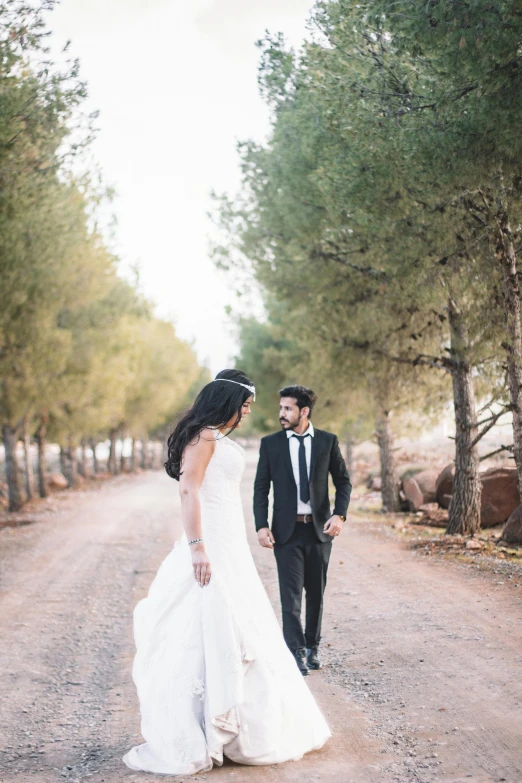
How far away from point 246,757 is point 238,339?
3039 centimetres

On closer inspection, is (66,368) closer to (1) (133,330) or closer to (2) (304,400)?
(1) (133,330)

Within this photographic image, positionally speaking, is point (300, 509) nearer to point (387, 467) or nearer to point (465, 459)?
point (465, 459)

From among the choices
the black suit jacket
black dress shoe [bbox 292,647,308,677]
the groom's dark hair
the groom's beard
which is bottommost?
black dress shoe [bbox 292,647,308,677]

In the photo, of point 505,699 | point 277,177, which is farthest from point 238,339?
point 505,699

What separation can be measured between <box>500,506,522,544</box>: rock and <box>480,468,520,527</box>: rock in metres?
3.16

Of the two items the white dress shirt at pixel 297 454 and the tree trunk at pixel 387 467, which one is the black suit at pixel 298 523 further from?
the tree trunk at pixel 387 467

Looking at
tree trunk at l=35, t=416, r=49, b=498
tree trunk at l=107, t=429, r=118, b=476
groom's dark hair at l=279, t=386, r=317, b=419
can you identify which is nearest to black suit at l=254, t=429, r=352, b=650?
groom's dark hair at l=279, t=386, r=317, b=419

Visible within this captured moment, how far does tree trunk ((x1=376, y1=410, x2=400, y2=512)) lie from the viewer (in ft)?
70.6

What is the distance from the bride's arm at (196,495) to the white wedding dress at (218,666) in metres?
0.12

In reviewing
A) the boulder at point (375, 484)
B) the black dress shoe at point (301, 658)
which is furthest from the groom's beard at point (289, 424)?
the boulder at point (375, 484)

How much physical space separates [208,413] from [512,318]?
24.1 ft

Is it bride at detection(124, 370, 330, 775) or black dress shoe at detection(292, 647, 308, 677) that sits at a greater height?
bride at detection(124, 370, 330, 775)

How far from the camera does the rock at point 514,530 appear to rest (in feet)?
43.9

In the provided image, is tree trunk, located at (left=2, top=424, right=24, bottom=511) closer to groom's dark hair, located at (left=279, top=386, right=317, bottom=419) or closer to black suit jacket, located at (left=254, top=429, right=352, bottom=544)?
black suit jacket, located at (left=254, top=429, right=352, bottom=544)
